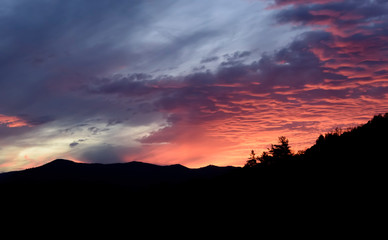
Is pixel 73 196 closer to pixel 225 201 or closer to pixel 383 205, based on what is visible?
pixel 225 201

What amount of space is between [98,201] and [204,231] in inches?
1812

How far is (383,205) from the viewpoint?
1495cm


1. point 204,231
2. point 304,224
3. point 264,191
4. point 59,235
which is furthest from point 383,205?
point 59,235

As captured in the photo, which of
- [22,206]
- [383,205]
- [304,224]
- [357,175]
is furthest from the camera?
[22,206]

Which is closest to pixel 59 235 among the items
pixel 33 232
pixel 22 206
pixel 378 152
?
pixel 33 232

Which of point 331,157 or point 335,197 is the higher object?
point 331,157

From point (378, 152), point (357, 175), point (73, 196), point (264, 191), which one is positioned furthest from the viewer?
point (73, 196)

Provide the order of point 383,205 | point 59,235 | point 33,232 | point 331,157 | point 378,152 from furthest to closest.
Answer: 1. point 33,232
2. point 59,235
3. point 331,157
4. point 378,152
5. point 383,205

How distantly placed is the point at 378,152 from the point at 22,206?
219ft

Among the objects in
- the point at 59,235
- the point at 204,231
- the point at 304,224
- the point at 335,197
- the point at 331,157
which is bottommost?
the point at 59,235

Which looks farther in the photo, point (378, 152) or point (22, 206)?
point (22, 206)

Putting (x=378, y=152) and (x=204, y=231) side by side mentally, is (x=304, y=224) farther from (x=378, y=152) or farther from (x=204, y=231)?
(x=378, y=152)

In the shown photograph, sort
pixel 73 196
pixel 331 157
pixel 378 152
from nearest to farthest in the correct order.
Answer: pixel 378 152, pixel 331 157, pixel 73 196

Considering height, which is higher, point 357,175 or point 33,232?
point 357,175
